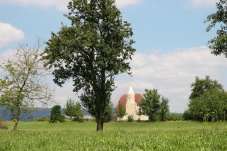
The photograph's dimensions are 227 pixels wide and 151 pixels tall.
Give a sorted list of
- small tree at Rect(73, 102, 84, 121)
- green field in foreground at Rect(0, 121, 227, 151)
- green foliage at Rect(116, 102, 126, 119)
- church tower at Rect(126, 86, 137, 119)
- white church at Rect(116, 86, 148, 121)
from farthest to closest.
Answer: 1. church tower at Rect(126, 86, 137, 119)
2. white church at Rect(116, 86, 148, 121)
3. green foliage at Rect(116, 102, 126, 119)
4. small tree at Rect(73, 102, 84, 121)
5. green field in foreground at Rect(0, 121, 227, 151)

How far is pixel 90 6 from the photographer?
147ft

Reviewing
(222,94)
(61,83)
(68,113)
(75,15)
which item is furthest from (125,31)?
(222,94)

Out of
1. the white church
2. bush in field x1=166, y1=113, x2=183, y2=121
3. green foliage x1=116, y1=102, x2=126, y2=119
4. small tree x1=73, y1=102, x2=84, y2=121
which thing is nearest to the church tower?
A: the white church

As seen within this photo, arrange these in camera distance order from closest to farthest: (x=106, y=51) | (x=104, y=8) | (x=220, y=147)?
1. (x=220, y=147)
2. (x=106, y=51)
3. (x=104, y=8)

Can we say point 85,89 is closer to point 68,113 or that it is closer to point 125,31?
point 125,31

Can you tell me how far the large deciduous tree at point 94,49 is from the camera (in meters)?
42.7

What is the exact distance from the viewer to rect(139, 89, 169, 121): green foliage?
90.3 m

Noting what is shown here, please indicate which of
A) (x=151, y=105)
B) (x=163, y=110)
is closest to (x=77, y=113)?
(x=151, y=105)

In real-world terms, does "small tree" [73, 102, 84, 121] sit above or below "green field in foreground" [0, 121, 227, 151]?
above

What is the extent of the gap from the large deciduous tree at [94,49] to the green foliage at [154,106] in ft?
153

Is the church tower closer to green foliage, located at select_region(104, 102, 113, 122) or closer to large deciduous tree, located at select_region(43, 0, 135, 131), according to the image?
green foliage, located at select_region(104, 102, 113, 122)

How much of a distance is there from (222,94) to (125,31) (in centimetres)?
5378

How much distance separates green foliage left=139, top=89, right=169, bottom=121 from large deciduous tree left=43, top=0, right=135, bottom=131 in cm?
4673

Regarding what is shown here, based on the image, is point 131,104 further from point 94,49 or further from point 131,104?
point 94,49
